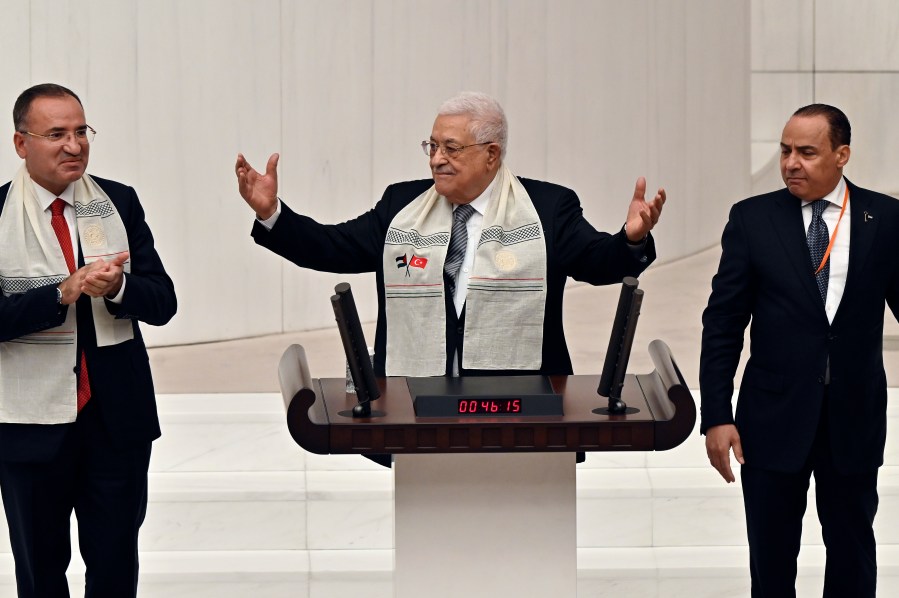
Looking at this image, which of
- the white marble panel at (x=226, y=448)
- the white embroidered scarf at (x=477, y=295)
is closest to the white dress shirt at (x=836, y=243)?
the white embroidered scarf at (x=477, y=295)

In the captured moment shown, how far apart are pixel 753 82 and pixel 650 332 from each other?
303 centimetres

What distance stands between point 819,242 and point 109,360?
174 centimetres

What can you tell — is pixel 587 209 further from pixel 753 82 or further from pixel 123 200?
pixel 123 200

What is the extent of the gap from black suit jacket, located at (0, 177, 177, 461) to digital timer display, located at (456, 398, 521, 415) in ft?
3.02

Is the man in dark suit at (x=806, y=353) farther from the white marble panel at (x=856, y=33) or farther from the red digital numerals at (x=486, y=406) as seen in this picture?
the white marble panel at (x=856, y=33)

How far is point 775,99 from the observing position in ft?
32.1

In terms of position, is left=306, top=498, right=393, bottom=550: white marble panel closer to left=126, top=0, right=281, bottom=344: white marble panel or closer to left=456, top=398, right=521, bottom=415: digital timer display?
left=456, top=398, right=521, bottom=415: digital timer display

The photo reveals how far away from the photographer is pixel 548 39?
7.97 m

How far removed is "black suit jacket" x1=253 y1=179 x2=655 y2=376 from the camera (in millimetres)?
3623

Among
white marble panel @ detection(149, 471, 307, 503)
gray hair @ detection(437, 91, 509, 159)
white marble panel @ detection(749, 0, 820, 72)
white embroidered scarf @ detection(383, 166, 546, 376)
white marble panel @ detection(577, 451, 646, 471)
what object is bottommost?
white marble panel @ detection(149, 471, 307, 503)

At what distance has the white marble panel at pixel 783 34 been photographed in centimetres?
967

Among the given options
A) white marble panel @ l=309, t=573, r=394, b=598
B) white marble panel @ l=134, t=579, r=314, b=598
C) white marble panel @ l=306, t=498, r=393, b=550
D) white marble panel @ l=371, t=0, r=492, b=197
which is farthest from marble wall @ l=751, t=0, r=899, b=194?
white marble panel @ l=134, t=579, r=314, b=598

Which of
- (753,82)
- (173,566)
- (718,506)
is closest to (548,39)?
(753,82)

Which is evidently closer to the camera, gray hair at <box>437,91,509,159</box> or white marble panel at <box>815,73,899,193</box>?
gray hair at <box>437,91,509,159</box>
